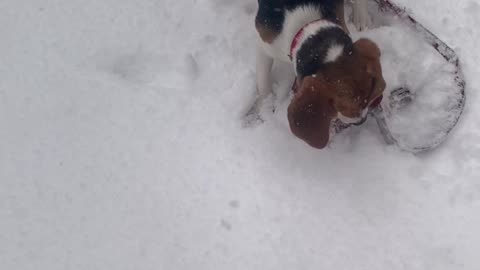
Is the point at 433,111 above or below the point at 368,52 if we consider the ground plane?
below

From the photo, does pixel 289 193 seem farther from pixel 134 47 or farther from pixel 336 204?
pixel 134 47

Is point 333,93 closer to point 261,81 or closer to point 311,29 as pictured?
point 311,29

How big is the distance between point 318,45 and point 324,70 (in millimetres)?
138

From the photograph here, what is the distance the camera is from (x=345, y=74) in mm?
2744

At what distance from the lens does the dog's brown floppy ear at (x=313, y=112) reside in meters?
2.69

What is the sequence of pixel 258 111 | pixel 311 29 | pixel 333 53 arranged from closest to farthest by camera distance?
pixel 333 53
pixel 311 29
pixel 258 111

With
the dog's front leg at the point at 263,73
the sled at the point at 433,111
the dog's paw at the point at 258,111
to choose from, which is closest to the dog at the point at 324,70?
the dog's front leg at the point at 263,73

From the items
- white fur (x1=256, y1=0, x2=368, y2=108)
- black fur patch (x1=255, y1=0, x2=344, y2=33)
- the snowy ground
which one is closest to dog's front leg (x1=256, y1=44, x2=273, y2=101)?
white fur (x1=256, y1=0, x2=368, y2=108)

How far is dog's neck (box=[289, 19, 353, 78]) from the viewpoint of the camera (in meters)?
2.79

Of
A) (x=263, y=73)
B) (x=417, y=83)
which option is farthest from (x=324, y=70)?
(x=417, y=83)

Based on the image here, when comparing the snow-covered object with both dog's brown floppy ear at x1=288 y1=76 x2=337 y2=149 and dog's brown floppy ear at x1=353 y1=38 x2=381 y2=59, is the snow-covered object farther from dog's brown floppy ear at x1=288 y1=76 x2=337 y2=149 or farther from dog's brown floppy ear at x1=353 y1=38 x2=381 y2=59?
dog's brown floppy ear at x1=288 y1=76 x2=337 y2=149

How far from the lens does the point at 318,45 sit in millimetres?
2826

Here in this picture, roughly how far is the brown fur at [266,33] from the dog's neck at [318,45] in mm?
226

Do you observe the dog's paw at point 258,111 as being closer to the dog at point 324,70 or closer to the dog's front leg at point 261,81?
the dog's front leg at point 261,81
